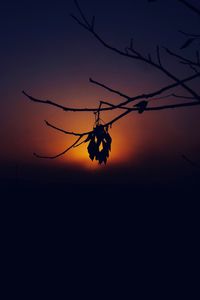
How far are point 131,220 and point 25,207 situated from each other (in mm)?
10130

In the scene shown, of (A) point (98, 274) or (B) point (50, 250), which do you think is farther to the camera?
(B) point (50, 250)

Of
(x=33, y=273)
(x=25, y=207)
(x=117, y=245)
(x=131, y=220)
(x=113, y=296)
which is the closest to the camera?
(x=113, y=296)

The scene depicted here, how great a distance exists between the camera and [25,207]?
42.0 metres

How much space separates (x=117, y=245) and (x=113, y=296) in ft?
33.1

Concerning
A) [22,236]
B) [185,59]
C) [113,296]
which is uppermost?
[185,59]

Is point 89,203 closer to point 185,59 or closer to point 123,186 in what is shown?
point 123,186

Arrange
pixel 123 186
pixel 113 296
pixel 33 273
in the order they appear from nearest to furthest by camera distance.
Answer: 1. pixel 113 296
2. pixel 33 273
3. pixel 123 186

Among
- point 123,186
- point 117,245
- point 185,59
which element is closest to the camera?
point 185,59

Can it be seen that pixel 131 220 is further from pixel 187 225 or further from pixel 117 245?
pixel 117 245

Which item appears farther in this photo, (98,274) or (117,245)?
(117,245)

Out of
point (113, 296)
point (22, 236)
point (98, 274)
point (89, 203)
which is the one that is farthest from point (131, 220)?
point (113, 296)

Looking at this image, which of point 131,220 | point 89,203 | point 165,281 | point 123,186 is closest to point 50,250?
point 165,281

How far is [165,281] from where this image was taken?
74.2 feet

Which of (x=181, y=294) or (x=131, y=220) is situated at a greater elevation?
(x=131, y=220)
